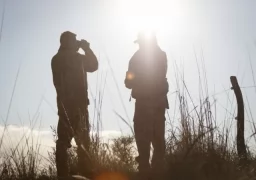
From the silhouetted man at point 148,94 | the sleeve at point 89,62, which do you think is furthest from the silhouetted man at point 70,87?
the silhouetted man at point 148,94

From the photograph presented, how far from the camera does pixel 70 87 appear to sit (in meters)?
5.39

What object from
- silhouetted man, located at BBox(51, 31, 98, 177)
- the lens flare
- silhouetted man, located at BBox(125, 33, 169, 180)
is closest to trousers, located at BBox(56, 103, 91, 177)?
silhouetted man, located at BBox(51, 31, 98, 177)

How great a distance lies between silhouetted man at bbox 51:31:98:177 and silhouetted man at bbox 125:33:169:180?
2.65 ft

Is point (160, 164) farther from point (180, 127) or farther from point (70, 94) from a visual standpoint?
point (70, 94)

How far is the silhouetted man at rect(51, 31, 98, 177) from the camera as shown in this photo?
5156mm

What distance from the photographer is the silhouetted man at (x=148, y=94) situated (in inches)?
174

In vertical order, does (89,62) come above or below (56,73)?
above

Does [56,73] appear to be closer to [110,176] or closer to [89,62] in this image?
[89,62]

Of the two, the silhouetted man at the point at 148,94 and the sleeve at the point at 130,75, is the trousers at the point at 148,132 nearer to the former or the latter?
the silhouetted man at the point at 148,94

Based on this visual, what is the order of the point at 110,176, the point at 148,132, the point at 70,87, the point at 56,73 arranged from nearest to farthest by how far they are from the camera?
the point at 110,176 < the point at 148,132 < the point at 70,87 < the point at 56,73

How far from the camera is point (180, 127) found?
4.26 m

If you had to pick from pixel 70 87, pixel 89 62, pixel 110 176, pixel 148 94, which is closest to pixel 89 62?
pixel 89 62

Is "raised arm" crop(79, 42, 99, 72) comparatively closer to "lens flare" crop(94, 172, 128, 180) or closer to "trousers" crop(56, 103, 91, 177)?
"trousers" crop(56, 103, 91, 177)

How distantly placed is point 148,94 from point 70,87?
1.30 m
